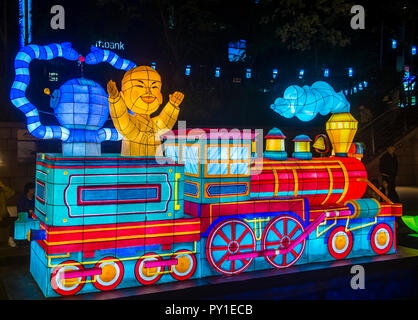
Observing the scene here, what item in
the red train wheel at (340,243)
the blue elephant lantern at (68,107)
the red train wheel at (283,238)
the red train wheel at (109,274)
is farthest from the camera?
the red train wheel at (340,243)

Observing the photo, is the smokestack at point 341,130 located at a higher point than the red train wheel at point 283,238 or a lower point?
higher

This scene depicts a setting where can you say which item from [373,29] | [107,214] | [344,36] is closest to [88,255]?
[107,214]

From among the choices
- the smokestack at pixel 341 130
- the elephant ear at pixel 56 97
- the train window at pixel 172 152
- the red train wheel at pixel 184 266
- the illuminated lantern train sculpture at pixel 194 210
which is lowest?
the red train wheel at pixel 184 266

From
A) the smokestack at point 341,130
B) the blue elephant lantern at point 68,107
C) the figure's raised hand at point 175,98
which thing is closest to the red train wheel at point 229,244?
the figure's raised hand at point 175,98

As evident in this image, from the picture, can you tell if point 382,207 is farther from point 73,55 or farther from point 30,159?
point 30,159

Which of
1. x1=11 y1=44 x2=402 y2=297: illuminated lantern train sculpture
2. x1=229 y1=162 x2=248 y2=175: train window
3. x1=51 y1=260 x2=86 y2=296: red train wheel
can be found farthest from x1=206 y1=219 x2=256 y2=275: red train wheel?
x1=51 y1=260 x2=86 y2=296: red train wheel

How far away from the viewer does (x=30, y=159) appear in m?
13.0

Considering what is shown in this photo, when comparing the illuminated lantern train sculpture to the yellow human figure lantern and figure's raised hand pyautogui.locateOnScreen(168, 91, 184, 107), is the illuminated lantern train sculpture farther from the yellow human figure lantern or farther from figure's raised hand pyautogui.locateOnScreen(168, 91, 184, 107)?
figure's raised hand pyautogui.locateOnScreen(168, 91, 184, 107)

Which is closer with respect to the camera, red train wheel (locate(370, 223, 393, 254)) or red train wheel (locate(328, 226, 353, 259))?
red train wheel (locate(328, 226, 353, 259))

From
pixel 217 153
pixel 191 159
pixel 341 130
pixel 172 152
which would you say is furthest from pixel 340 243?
pixel 172 152

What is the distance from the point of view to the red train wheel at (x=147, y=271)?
201 inches

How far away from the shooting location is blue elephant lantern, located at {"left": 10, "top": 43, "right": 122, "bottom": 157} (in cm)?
505

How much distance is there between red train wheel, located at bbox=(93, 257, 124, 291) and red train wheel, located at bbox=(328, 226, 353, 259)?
3312mm

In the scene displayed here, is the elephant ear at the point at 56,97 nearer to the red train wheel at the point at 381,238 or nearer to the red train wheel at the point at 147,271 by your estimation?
the red train wheel at the point at 147,271
